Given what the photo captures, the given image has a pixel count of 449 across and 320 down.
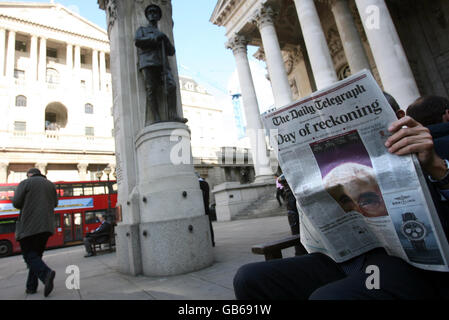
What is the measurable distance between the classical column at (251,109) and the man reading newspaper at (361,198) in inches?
672

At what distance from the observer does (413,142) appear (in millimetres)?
1146

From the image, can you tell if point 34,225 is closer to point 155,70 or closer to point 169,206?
point 169,206

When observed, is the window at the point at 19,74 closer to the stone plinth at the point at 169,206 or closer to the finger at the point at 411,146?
the stone plinth at the point at 169,206

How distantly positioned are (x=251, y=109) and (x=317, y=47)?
22.2ft

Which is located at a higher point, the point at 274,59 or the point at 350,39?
the point at 274,59

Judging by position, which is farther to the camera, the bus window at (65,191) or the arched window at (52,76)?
the arched window at (52,76)

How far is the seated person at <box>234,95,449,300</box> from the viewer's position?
1.15m

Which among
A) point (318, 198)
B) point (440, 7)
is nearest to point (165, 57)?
point (318, 198)

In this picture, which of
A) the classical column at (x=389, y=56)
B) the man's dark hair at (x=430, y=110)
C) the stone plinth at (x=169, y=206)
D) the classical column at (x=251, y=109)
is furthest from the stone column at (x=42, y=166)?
the man's dark hair at (x=430, y=110)

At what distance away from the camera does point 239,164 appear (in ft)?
128

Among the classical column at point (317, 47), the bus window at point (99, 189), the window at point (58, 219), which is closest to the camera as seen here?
the classical column at point (317, 47)

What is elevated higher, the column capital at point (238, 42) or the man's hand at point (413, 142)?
the column capital at point (238, 42)

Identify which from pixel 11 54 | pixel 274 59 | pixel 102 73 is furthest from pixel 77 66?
pixel 274 59

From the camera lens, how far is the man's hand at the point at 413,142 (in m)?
1.14
